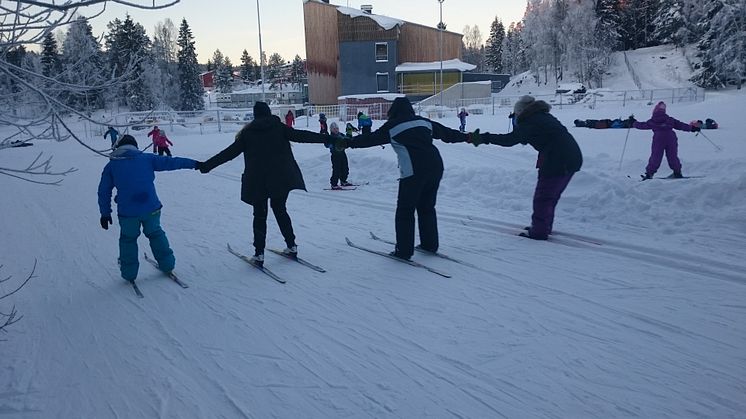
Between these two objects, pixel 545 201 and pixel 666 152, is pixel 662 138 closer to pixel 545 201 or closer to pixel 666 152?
pixel 666 152

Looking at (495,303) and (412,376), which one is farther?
(495,303)

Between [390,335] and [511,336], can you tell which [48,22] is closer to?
[390,335]

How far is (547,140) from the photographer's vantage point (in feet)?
19.6

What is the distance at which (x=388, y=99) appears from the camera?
129 feet

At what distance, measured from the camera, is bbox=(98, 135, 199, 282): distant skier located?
192 inches

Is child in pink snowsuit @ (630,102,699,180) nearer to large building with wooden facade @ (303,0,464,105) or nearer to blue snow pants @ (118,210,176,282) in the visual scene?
blue snow pants @ (118,210,176,282)

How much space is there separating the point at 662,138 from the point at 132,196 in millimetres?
9030

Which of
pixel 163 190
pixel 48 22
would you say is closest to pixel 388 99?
pixel 163 190

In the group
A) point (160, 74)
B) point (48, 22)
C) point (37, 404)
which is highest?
point (160, 74)

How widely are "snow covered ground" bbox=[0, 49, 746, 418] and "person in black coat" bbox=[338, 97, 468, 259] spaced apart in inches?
19.2

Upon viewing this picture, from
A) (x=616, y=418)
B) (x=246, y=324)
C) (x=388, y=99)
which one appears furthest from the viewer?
(x=388, y=99)

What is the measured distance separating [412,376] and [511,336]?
0.89 metres

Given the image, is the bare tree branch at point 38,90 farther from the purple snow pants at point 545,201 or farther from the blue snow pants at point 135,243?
the purple snow pants at point 545,201

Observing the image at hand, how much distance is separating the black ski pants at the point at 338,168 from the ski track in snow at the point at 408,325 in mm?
4096
